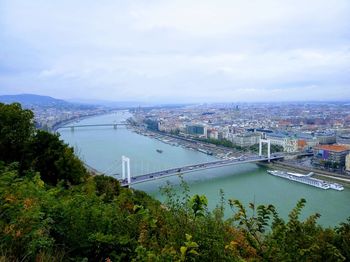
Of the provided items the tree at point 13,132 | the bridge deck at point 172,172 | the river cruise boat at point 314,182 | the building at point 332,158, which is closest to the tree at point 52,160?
the tree at point 13,132

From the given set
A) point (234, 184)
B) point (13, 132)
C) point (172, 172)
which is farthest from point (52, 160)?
point (234, 184)

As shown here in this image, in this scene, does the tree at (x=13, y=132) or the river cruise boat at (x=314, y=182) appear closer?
the tree at (x=13, y=132)

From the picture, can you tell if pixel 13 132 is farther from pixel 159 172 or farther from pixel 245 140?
pixel 245 140

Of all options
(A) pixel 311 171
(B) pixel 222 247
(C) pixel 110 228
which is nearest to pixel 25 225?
(C) pixel 110 228

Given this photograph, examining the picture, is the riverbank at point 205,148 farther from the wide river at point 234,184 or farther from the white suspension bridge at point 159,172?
the white suspension bridge at point 159,172

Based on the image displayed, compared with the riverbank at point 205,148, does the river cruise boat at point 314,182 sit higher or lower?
higher

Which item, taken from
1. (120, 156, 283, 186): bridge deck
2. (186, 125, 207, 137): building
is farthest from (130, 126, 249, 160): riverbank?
(120, 156, 283, 186): bridge deck

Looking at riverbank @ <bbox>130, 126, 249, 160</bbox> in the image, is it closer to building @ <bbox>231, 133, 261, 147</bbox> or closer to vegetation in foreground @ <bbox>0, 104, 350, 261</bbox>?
building @ <bbox>231, 133, 261, 147</bbox>
